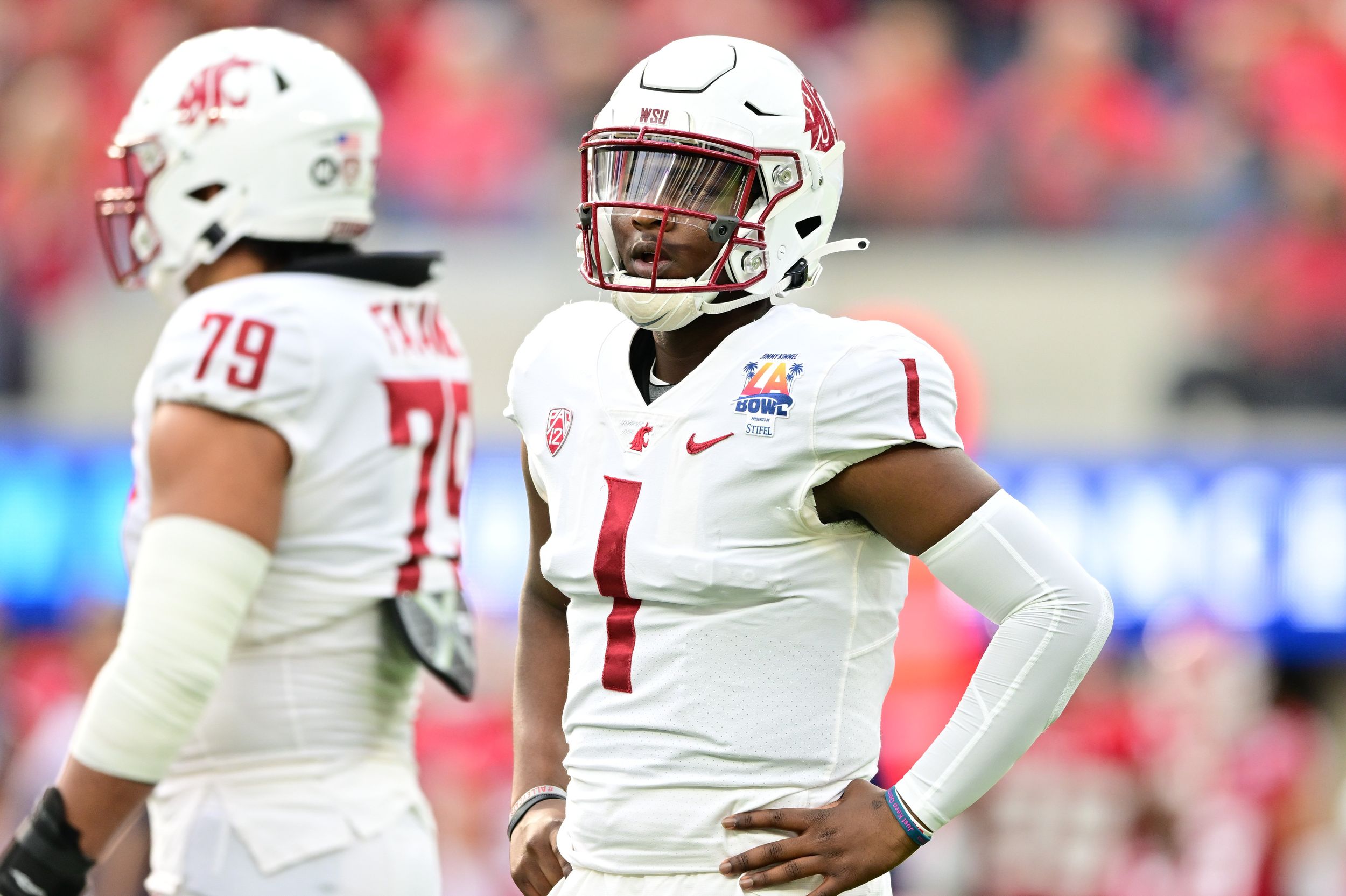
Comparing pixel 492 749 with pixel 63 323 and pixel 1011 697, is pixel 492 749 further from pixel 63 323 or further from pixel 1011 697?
pixel 1011 697

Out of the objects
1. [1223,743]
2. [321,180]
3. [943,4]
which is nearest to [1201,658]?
[1223,743]

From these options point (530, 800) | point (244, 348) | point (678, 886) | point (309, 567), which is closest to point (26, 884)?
point (309, 567)

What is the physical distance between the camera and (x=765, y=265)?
2.80m

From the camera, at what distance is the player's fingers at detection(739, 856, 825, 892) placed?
257 cm

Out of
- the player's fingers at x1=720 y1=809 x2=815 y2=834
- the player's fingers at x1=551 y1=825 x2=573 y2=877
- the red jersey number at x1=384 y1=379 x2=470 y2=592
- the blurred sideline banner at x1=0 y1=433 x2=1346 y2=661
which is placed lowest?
the blurred sideline banner at x1=0 y1=433 x2=1346 y2=661

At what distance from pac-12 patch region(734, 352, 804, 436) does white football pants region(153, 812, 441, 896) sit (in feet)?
3.80

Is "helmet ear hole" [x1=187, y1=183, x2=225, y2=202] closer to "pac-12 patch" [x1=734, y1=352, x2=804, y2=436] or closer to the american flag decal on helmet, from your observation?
the american flag decal on helmet

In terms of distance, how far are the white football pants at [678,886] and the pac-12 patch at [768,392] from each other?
1.95 feet

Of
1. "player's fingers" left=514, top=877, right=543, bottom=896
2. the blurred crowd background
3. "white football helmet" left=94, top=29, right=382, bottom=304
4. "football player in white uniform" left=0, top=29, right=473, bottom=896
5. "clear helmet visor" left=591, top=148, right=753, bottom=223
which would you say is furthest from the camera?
the blurred crowd background

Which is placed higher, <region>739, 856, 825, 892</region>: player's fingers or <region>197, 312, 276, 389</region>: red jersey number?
<region>197, 312, 276, 389</region>: red jersey number

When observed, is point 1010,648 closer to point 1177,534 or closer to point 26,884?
point 26,884

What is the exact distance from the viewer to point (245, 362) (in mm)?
3273

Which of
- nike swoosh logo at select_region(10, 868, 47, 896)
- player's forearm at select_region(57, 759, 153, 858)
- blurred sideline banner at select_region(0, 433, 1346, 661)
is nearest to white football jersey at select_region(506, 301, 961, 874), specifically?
player's forearm at select_region(57, 759, 153, 858)

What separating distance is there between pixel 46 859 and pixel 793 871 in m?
1.24
